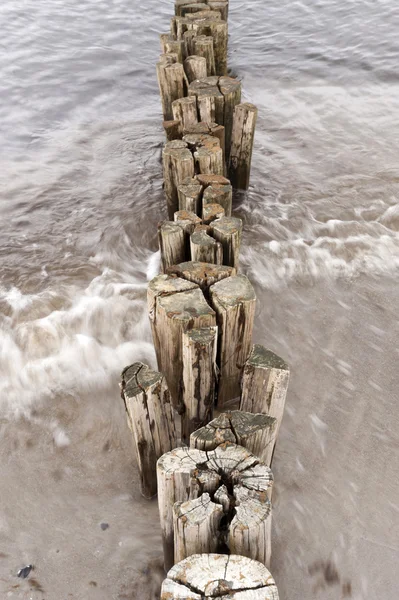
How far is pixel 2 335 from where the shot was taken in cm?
424

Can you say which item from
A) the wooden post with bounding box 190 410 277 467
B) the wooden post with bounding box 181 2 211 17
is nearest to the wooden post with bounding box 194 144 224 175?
the wooden post with bounding box 190 410 277 467

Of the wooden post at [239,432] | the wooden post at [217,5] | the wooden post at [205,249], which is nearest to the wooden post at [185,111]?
the wooden post at [205,249]

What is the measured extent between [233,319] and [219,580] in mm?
1366

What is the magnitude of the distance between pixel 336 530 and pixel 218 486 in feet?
3.98

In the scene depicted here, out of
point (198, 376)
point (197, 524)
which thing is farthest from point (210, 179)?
point (197, 524)

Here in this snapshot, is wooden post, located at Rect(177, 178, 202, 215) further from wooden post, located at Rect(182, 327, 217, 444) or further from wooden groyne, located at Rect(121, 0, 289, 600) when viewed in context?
wooden post, located at Rect(182, 327, 217, 444)

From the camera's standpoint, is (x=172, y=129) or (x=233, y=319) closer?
(x=233, y=319)

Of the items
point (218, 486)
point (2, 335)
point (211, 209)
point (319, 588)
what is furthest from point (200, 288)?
point (2, 335)

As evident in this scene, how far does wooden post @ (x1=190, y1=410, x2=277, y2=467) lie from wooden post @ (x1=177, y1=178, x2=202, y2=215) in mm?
1842

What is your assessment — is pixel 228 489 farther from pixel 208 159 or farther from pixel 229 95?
pixel 229 95

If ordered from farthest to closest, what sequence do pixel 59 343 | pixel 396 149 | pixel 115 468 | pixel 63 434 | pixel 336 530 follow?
pixel 396 149 → pixel 59 343 → pixel 63 434 → pixel 115 468 → pixel 336 530

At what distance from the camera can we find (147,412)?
8.14ft

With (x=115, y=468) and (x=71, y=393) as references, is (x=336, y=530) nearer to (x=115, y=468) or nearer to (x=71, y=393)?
(x=115, y=468)

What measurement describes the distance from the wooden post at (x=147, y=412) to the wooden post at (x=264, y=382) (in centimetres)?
41
